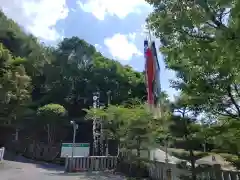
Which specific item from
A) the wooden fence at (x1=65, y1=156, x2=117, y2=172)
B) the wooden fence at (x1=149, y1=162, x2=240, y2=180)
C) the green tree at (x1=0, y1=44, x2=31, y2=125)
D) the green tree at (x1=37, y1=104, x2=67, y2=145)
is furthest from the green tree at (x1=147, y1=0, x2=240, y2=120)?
the green tree at (x1=37, y1=104, x2=67, y2=145)

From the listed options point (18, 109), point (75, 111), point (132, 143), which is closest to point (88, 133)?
point (75, 111)

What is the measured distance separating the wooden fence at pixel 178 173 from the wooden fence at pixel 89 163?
161 inches

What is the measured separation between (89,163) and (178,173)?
22.8 feet

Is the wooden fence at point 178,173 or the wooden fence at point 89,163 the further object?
the wooden fence at point 89,163

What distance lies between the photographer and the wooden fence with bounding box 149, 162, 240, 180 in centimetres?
691

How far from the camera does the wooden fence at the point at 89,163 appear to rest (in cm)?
1449

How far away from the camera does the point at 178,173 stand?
9.02 m

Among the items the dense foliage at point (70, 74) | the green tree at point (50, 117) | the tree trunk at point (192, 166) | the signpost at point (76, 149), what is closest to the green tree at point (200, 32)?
the tree trunk at point (192, 166)

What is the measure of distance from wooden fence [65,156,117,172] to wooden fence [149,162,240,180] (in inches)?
161

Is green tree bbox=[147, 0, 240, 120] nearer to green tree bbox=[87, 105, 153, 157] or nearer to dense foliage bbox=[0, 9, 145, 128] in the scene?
green tree bbox=[87, 105, 153, 157]

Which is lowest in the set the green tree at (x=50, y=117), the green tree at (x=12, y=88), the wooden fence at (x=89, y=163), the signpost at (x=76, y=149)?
the wooden fence at (x=89, y=163)

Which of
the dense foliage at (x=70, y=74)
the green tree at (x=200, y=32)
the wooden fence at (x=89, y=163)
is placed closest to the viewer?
the green tree at (x=200, y=32)

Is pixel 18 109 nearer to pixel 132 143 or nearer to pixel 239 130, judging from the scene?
pixel 132 143

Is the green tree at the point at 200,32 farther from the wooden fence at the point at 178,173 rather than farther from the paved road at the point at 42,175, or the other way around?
the paved road at the point at 42,175
